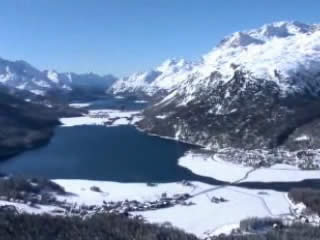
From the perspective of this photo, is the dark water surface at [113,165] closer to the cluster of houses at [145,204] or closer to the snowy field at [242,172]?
the snowy field at [242,172]

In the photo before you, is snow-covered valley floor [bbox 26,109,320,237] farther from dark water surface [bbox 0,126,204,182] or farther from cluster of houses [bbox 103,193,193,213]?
dark water surface [bbox 0,126,204,182]

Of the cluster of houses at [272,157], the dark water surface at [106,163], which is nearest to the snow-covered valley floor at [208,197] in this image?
the cluster of houses at [272,157]

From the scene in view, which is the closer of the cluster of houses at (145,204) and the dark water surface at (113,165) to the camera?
the cluster of houses at (145,204)

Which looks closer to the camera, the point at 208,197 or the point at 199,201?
the point at 199,201

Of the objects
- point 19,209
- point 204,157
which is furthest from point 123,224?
point 204,157

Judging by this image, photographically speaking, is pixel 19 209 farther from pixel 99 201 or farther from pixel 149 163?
pixel 149 163

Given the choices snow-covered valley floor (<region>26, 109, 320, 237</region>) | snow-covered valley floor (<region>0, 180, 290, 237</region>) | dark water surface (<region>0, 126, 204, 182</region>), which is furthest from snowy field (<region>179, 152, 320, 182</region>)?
snow-covered valley floor (<region>0, 180, 290, 237</region>)

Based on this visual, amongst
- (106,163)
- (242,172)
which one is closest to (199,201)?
(242,172)

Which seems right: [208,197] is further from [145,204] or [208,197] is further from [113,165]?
[113,165]

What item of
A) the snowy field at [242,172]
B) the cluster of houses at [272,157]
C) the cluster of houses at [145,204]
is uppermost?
the cluster of houses at [272,157]
